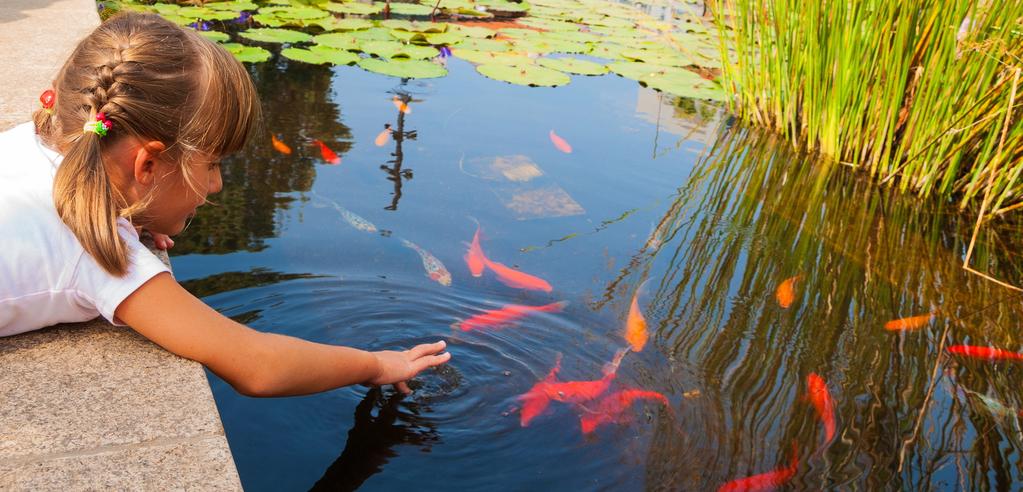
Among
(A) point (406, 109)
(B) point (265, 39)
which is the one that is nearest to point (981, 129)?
(A) point (406, 109)

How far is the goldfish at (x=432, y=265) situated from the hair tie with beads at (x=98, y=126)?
1.26 metres

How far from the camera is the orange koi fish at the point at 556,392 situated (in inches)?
76.9

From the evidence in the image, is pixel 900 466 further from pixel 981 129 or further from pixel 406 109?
pixel 406 109

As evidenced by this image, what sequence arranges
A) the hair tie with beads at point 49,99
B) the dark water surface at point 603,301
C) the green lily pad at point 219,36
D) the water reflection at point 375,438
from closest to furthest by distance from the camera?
the hair tie with beads at point 49,99 < the water reflection at point 375,438 < the dark water surface at point 603,301 < the green lily pad at point 219,36

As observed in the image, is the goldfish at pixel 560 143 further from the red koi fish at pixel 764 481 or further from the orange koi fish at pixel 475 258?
the red koi fish at pixel 764 481

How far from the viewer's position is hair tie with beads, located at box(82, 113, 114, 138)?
4.42 feet

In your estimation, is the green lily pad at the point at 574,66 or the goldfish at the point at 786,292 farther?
the green lily pad at the point at 574,66

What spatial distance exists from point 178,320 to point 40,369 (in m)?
0.21

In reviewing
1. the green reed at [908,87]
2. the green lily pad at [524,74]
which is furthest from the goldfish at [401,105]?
the green reed at [908,87]

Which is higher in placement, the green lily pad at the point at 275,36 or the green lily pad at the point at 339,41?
the green lily pad at the point at 275,36

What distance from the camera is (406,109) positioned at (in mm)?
4156

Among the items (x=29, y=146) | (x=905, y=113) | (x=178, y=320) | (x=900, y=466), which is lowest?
(x=900, y=466)

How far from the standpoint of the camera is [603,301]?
253 cm

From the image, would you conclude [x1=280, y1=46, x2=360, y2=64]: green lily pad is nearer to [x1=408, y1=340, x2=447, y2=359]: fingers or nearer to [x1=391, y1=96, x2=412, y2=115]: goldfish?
[x1=391, y1=96, x2=412, y2=115]: goldfish
